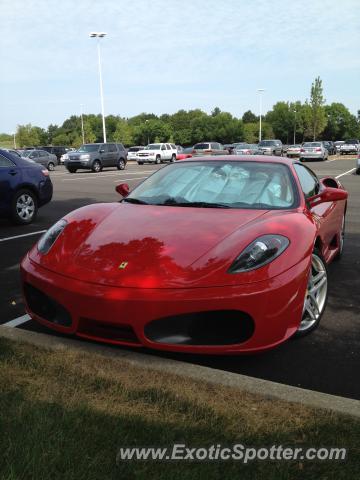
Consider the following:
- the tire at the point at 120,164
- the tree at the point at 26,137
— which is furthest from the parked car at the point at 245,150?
the tree at the point at 26,137

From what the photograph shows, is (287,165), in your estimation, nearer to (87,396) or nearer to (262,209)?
(262,209)

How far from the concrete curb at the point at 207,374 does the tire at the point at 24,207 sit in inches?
218

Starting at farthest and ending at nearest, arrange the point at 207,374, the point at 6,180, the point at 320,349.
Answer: the point at 6,180 → the point at 320,349 → the point at 207,374

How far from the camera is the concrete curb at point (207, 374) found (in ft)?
8.38

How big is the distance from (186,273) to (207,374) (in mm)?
603

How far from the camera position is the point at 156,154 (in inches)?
1566

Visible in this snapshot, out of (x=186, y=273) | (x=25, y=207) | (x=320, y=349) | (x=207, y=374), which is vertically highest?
(x=186, y=273)

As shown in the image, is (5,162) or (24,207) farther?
(24,207)

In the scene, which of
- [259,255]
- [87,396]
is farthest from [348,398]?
[87,396]

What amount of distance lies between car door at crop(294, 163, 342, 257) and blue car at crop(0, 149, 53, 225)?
18.3 feet

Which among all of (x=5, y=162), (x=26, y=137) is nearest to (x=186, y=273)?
(x=5, y=162)

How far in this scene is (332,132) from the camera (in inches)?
5030

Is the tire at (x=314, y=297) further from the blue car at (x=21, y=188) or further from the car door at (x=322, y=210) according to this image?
the blue car at (x=21, y=188)

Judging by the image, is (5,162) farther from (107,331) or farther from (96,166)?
(96,166)
